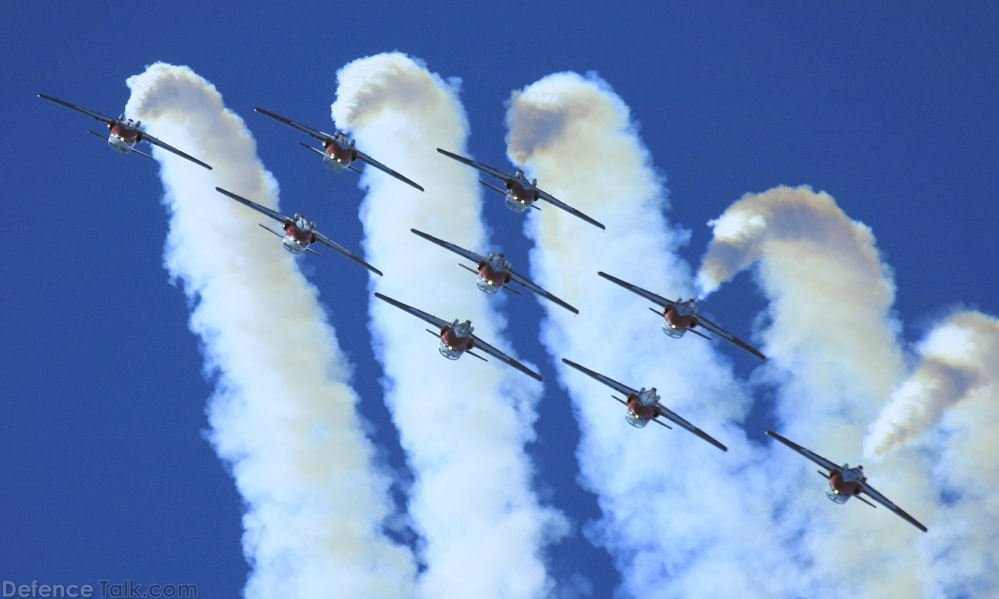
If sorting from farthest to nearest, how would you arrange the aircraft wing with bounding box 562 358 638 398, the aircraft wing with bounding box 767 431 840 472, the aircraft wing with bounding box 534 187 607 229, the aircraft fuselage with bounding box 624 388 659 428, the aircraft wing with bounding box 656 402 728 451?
1. the aircraft wing with bounding box 534 187 607 229
2. the aircraft wing with bounding box 656 402 728 451
3. the aircraft wing with bounding box 562 358 638 398
4. the aircraft fuselage with bounding box 624 388 659 428
5. the aircraft wing with bounding box 767 431 840 472

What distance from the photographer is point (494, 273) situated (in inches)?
4552

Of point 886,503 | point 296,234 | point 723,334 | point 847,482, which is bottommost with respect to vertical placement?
point 886,503

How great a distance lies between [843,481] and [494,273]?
28137mm

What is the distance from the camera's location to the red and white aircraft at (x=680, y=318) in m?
114

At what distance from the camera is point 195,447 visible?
152750mm

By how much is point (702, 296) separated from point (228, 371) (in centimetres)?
3846

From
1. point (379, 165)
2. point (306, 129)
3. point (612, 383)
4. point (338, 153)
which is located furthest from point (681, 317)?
point (306, 129)

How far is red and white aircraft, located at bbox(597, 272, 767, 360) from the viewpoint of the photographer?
373ft

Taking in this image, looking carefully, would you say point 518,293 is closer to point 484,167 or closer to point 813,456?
point 484,167

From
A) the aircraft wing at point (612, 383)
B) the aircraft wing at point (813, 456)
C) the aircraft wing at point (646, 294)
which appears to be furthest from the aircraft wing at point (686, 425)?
the aircraft wing at point (646, 294)

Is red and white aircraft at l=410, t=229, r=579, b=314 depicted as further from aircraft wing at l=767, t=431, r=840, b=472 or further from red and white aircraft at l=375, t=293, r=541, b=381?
aircraft wing at l=767, t=431, r=840, b=472

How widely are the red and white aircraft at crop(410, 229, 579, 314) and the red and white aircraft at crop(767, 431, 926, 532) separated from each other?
1903 centimetres

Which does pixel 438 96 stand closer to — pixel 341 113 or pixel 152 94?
pixel 341 113

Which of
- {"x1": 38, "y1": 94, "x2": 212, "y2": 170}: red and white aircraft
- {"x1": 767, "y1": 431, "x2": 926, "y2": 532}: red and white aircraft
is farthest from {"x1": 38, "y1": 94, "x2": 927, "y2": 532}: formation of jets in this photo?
{"x1": 38, "y1": 94, "x2": 212, "y2": 170}: red and white aircraft
